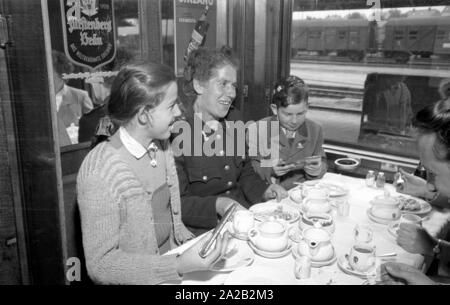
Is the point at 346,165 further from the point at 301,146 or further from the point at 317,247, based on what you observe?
the point at 317,247

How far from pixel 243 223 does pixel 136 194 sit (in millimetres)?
447

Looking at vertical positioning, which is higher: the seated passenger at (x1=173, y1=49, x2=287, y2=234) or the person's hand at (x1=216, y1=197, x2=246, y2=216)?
the seated passenger at (x1=173, y1=49, x2=287, y2=234)

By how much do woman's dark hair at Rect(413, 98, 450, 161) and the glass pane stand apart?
6.13 ft

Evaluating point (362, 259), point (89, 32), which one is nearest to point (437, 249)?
point (362, 259)

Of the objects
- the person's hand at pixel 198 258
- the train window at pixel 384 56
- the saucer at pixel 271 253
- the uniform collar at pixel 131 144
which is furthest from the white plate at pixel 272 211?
the train window at pixel 384 56

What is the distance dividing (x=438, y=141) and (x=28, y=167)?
78.1 inches

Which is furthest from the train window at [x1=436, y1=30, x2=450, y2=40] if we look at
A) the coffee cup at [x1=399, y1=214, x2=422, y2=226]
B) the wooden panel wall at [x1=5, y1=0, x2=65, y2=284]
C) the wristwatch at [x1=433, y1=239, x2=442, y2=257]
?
the wooden panel wall at [x1=5, y1=0, x2=65, y2=284]

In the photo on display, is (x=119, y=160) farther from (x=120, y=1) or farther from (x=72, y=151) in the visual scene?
(x=120, y=1)

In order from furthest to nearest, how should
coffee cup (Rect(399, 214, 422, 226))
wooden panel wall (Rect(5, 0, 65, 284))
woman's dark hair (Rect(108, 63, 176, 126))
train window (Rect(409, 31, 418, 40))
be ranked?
train window (Rect(409, 31, 418, 40)) < wooden panel wall (Rect(5, 0, 65, 284)) < coffee cup (Rect(399, 214, 422, 226)) < woman's dark hair (Rect(108, 63, 176, 126))

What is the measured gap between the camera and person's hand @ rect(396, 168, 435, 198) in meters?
2.03

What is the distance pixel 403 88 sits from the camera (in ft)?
10.5

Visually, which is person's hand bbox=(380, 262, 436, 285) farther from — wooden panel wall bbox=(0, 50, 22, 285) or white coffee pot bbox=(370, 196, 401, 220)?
wooden panel wall bbox=(0, 50, 22, 285)

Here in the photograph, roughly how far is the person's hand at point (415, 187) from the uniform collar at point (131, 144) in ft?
4.70
